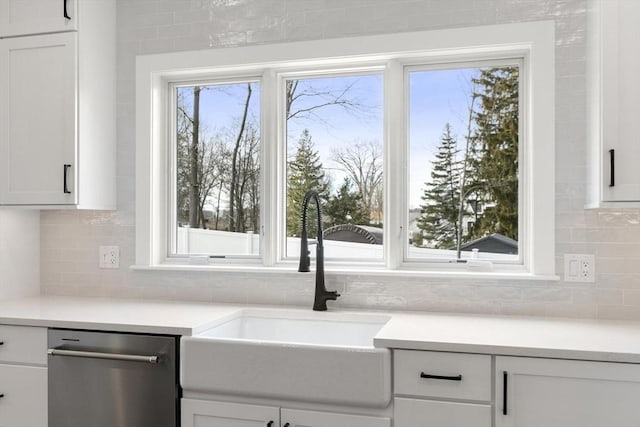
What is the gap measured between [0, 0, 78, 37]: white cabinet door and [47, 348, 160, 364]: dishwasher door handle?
1512 millimetres

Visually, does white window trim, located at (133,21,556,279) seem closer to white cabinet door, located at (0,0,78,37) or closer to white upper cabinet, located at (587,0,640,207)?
white upper cabinet, located at (587,0,640,207)

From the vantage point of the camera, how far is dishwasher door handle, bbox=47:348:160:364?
2.07 meters

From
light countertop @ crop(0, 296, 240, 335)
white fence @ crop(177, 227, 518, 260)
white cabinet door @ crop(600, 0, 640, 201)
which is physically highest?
white cabinet door @ crop(600, 0, 640, 201)

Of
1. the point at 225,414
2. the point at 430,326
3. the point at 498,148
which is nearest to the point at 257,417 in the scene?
the point at 225,414

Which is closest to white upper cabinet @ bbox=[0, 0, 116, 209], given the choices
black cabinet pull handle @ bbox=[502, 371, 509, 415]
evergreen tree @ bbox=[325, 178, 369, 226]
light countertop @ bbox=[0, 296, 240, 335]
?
light countertop @ bbox=[0, 296, 240, 335]

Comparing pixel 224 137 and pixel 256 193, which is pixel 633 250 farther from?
pixel 224 137

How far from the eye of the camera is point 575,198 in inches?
91.0

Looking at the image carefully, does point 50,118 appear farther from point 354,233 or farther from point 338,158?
point 354,233

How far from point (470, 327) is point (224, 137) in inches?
63.1

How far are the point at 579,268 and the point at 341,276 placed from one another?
105cm

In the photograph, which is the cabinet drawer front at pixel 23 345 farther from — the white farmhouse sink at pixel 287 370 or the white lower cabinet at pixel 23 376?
the white farmhouse sink at pixel 287 370

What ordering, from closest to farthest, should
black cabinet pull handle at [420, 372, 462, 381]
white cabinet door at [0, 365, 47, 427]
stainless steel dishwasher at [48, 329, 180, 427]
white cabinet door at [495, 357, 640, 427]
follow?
white cabinet door at [495, 357, 640, 427], black cabinet pull handle at [420, 372, 462, 381], stainless steel dishwasher at [48, 329, 180, 427], white cabinet door at [0, 365, 47, 427]

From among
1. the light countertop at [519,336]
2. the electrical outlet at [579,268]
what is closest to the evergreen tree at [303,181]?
the light countertop at [519,336]

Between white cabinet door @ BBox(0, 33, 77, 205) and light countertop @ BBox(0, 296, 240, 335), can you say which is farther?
white cabinet door @ BBox(0, 33, 77, 205)
